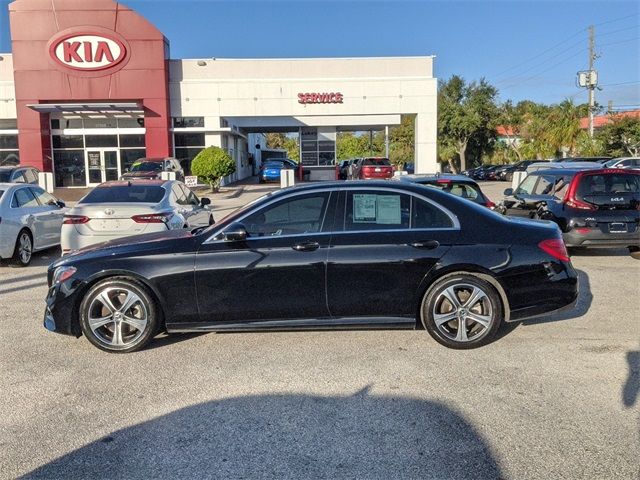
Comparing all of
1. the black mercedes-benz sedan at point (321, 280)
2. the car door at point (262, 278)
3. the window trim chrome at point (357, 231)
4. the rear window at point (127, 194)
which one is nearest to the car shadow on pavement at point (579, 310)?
the black mercedes-benz sedan at point (321, 280)

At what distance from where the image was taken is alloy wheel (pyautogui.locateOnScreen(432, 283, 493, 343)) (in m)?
5.36

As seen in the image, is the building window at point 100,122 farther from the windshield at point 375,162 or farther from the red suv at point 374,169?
the windshield at point 375,162

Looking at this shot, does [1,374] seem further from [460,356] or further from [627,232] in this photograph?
[627,232]

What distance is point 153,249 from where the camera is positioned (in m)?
5.42

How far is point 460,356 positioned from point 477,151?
2177 inches

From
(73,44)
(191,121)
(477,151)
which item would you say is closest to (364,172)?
(191,121)

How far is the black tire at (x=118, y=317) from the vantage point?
17.6ft

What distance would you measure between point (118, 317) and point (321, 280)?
191 centimetres

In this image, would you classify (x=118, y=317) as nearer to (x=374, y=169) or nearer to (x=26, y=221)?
(x=26, y=221)

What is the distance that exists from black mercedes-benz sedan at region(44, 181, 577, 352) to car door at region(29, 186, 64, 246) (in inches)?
246

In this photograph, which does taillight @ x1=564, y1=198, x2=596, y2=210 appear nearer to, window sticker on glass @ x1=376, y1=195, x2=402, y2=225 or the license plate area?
the license plate area

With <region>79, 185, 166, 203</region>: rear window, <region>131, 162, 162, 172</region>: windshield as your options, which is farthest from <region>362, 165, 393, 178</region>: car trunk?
<region>79, 185, 166, 203</region>: rear window

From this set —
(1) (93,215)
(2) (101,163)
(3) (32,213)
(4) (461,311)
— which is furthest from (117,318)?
(2) (101,163)

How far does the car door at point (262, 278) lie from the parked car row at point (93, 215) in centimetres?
323
